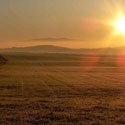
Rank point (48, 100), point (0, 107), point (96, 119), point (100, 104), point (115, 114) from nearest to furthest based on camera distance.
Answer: point (96, 119)
point (115, 114)
point (0, 107)
point (100, 104)
point (48, 100)

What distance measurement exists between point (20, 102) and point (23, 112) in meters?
2.93

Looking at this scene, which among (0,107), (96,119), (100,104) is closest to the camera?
(96,119)

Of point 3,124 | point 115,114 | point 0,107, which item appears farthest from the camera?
point 0,107

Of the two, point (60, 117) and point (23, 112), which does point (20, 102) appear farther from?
point (60, 117)

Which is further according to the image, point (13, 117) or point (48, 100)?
point (48, 100)

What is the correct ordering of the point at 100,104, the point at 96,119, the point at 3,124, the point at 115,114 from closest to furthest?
1. the point at 3,124
2. the point at 96,119
3. the point at 115,114
4. the point at 100,104

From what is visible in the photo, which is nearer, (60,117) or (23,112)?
(60,117)

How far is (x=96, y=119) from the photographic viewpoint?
12.0 metres

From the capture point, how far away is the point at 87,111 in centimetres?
1369

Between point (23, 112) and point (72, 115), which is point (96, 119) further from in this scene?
point (23, 112)

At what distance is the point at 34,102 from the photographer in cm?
1619

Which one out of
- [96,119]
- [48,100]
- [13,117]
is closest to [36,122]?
[13,117]

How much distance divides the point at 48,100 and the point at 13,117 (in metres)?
5.03

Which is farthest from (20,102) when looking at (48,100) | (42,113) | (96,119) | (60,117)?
(96,119)
